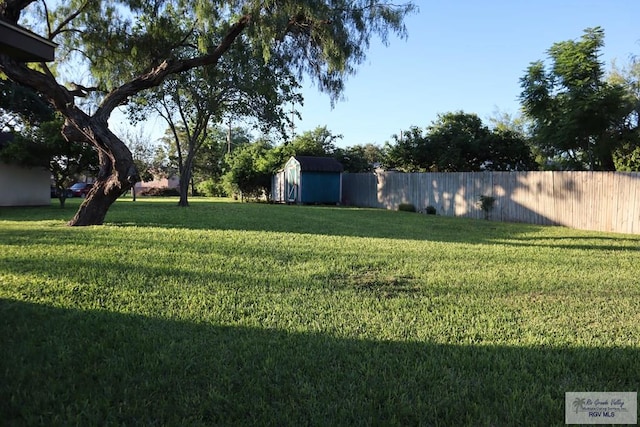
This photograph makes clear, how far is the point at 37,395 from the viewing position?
109 inches

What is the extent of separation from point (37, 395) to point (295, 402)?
5.04ft

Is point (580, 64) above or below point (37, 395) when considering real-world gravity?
above

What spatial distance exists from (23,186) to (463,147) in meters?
22.8

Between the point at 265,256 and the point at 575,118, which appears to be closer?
the point at 265,256

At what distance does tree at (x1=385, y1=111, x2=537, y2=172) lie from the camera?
2641 cm

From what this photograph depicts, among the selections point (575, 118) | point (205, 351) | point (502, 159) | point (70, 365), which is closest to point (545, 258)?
point (205, 351)

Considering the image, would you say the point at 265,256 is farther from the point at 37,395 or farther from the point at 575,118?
the point at 575,118

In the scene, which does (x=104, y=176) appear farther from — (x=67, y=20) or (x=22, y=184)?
(x=22, y=184)

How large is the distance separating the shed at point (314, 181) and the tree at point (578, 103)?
13170mm

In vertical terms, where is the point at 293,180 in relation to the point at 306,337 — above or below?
above

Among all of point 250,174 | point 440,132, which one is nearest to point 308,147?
point 250,174

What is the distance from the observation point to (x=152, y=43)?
537 inches

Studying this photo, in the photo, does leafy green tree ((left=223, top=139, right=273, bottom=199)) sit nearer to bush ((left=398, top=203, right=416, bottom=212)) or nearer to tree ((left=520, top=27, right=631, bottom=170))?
bush ((left=398, top=203, right=416, bottom=212))

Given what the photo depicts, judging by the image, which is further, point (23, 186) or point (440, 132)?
point (440, 132)
